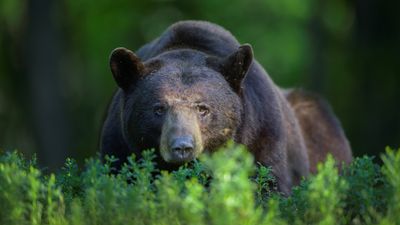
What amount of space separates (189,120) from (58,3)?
695 inches

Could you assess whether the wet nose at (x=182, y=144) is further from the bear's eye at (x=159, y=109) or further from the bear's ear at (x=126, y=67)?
the bear's ear at (x=126, y=67)

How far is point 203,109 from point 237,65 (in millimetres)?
577

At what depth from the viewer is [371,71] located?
23500 millimetres

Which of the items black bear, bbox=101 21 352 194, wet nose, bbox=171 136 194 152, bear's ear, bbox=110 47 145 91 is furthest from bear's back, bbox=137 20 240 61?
wet nose, bbox=171 136 194 152

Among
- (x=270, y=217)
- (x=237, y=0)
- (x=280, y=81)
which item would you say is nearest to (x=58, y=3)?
(x=237, y=0)

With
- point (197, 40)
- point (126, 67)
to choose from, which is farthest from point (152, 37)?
point (126, 67)

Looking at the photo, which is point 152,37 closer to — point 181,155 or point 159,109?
point 159,109

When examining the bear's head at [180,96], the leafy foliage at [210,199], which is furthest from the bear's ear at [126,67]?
→ the leafy foliage at [210,199]

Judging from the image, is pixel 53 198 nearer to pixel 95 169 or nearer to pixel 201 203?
pixel 95 169

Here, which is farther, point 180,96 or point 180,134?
point 180,96

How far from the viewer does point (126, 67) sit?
910 centimetres

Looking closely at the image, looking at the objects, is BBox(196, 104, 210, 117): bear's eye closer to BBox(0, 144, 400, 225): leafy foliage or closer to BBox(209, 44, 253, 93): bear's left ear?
BBox(209, 44, 253, 93): bear's left ear

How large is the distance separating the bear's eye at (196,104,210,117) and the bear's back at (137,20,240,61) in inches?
45.3

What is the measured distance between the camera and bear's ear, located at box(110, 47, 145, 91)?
9023mm
